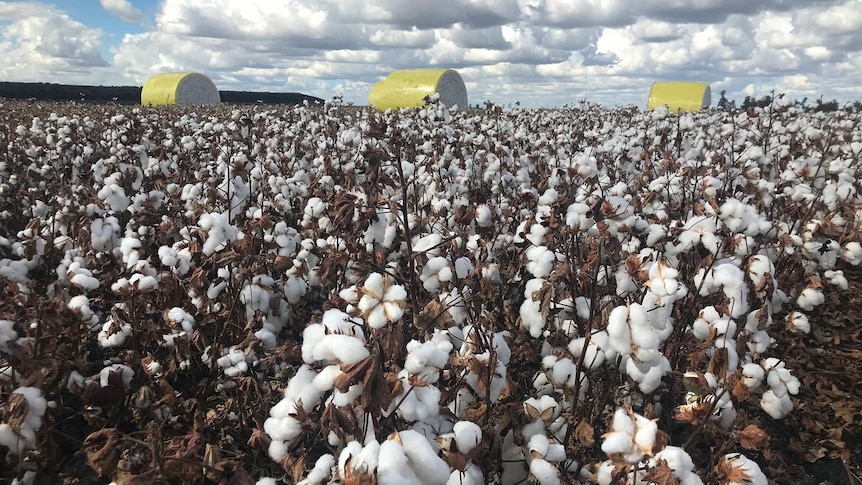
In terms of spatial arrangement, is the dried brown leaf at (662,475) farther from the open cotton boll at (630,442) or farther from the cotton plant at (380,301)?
the cotton plant at (380,301)

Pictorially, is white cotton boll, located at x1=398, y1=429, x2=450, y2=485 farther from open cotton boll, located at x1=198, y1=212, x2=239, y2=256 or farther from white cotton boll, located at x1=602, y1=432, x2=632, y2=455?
open cotton boll, located at x1=198, y1=212, x2=239, y2=256

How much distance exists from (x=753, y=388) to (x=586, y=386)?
2.38ft

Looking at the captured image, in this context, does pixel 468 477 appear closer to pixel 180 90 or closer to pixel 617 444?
pixel 617 444

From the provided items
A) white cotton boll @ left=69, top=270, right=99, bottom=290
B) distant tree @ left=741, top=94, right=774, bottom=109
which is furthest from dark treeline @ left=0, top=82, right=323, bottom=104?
white cotton boll @ left=69, top=270, right=99, bottom=290

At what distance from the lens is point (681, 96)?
85.1 feet

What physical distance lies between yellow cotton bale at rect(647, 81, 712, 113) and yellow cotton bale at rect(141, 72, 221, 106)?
2024cm

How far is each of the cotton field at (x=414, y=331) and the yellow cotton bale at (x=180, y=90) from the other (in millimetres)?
23300

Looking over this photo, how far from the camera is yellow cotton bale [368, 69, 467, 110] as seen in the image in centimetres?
2350

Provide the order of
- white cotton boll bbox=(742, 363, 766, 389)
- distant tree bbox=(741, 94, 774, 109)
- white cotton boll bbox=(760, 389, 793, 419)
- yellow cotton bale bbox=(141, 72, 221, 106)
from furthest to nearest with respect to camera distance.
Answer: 1. yellow cotton bale bbox=(141, 72, 221, 106)
2. distant tree bbox=(741, 94, 774, 109)
3. white cotton boll bbox=(760, 389, 793, 419)
4. white cotton boll bbox=(742, 363, 766, 389)

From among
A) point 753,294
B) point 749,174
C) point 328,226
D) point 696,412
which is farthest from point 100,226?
point 749,174

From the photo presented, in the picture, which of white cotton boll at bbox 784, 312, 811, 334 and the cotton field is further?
white cotton boll at bbox 784, 312, 811, 334

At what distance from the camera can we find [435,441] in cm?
191

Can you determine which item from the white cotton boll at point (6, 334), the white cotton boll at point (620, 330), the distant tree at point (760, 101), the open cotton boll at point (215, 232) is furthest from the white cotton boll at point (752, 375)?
the distant tree at point (760, 101)

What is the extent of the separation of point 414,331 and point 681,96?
25815 mm
